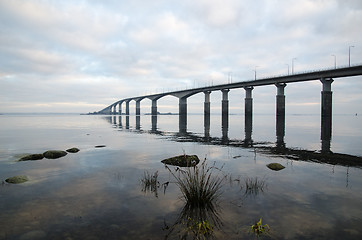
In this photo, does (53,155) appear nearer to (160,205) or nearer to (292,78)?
(160,205)

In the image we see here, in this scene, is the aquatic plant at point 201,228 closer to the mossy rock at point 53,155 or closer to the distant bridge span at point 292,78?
the mossy rock at point 53,155

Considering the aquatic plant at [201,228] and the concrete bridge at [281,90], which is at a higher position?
the concrete bridge at [281,90]

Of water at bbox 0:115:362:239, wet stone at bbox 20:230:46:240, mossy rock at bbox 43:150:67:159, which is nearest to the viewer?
wet stone at bbox 20:230:46:240

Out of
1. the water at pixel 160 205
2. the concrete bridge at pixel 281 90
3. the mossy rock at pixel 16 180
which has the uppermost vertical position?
the concrete bridge at pixel 281 90

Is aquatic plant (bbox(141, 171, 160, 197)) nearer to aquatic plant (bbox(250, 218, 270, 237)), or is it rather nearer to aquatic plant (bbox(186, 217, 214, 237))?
aquatic plant (bbox(186, 217, 214, 237))

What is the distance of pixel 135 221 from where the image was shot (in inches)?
242

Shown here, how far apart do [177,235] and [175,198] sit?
2.44 meters

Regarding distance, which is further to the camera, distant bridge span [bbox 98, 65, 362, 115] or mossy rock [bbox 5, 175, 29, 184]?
distant bridge span [bbox 98, 65, 362, 115]

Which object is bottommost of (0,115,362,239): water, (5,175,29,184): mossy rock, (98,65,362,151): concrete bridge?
(0,115,362,239): water

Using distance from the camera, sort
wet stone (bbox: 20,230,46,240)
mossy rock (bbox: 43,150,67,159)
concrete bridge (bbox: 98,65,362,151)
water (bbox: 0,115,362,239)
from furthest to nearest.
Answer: concrete bridge (bbox: 98,65,362,151) < mossy rock (bbox: 43,150,67,159) < water (bbox: 0,115,362,239) < wet stone (bbox: 20,230,46,240)

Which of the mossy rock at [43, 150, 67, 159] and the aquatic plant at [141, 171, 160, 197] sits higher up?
the mossy rock at [43, 150, 67, 159]

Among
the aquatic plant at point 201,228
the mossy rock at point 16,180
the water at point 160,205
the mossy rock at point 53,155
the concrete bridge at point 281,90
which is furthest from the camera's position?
the concrete bridge at point 281,90

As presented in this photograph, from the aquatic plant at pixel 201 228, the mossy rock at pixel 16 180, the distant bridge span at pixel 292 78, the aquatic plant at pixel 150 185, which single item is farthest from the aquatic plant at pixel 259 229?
the distant bridge span at pixel 292 78

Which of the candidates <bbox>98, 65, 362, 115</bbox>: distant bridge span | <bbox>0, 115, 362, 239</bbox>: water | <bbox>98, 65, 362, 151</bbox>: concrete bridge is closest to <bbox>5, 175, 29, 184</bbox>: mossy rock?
<bbox>0, 115, 362, 239</bbox>: water
